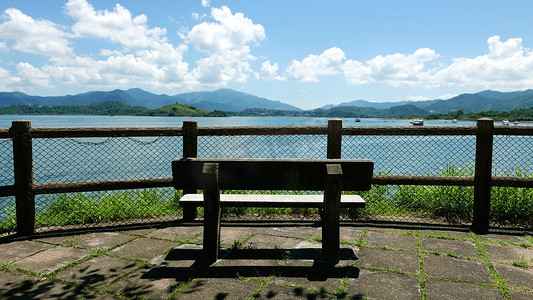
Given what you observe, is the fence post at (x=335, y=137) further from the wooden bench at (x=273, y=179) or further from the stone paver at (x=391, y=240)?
the wooden bench at (x=273, y=179)

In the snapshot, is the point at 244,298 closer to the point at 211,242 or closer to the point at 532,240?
the point at 211,242

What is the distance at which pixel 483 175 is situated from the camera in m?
5.51

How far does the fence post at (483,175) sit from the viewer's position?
5449 mm

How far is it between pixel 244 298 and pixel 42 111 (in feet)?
670

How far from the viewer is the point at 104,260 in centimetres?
394

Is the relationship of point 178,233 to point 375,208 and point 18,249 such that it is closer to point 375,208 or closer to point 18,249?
point 18,249

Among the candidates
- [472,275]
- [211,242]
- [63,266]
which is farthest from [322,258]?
[63,266]

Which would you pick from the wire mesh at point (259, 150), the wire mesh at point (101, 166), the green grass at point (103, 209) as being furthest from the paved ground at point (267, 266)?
the wire mesh at point (259, 150)

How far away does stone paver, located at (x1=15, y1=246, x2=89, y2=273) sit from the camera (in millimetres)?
3736

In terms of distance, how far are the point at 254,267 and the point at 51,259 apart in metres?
2.19

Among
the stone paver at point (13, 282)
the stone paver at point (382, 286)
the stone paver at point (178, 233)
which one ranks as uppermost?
the stone paver at point (382, 286)

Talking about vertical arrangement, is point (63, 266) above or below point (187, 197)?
below

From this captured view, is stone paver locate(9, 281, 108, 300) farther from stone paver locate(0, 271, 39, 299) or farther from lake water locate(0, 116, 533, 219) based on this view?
lake water locate(0, 116, 533, 219)

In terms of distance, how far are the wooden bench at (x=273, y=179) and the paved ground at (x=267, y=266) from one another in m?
0.33
